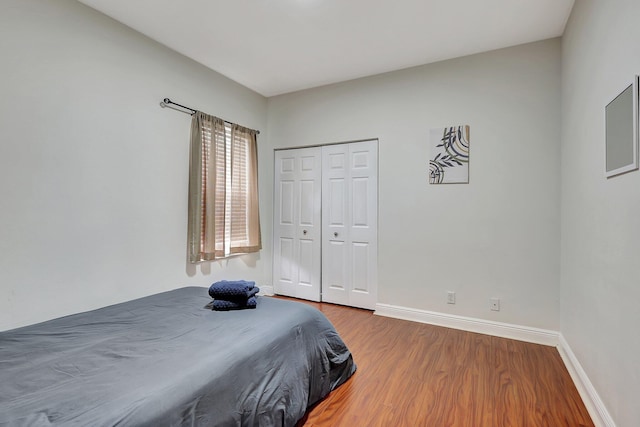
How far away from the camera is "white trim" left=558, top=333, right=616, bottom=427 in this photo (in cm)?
165

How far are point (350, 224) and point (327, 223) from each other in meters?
0.32

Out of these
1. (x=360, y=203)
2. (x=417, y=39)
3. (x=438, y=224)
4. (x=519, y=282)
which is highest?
(x=417, y=39)

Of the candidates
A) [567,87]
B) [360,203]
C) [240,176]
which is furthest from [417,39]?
[240,176]

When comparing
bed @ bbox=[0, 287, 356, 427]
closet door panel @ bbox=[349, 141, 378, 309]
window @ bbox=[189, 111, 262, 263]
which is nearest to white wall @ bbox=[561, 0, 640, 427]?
bed @ bbox=[0, 287, 356, 427]

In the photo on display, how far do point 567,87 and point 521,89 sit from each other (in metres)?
0.39

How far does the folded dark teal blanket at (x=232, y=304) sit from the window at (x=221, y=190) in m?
1.26

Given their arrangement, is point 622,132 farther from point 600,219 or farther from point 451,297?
point 451,297

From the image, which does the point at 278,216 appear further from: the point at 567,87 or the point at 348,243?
the point at 567,87

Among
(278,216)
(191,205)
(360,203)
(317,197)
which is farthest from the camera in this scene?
(278,216)

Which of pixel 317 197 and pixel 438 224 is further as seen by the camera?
pixel 317 197

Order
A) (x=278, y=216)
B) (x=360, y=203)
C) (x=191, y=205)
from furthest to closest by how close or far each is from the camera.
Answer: (x=278, y=216), (x=360, y=203), (x=191, y=205)

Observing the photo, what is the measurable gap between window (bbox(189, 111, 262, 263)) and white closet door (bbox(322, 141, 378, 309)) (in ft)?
3.06

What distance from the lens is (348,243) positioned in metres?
3.81

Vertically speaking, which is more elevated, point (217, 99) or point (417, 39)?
point (417, 39)
